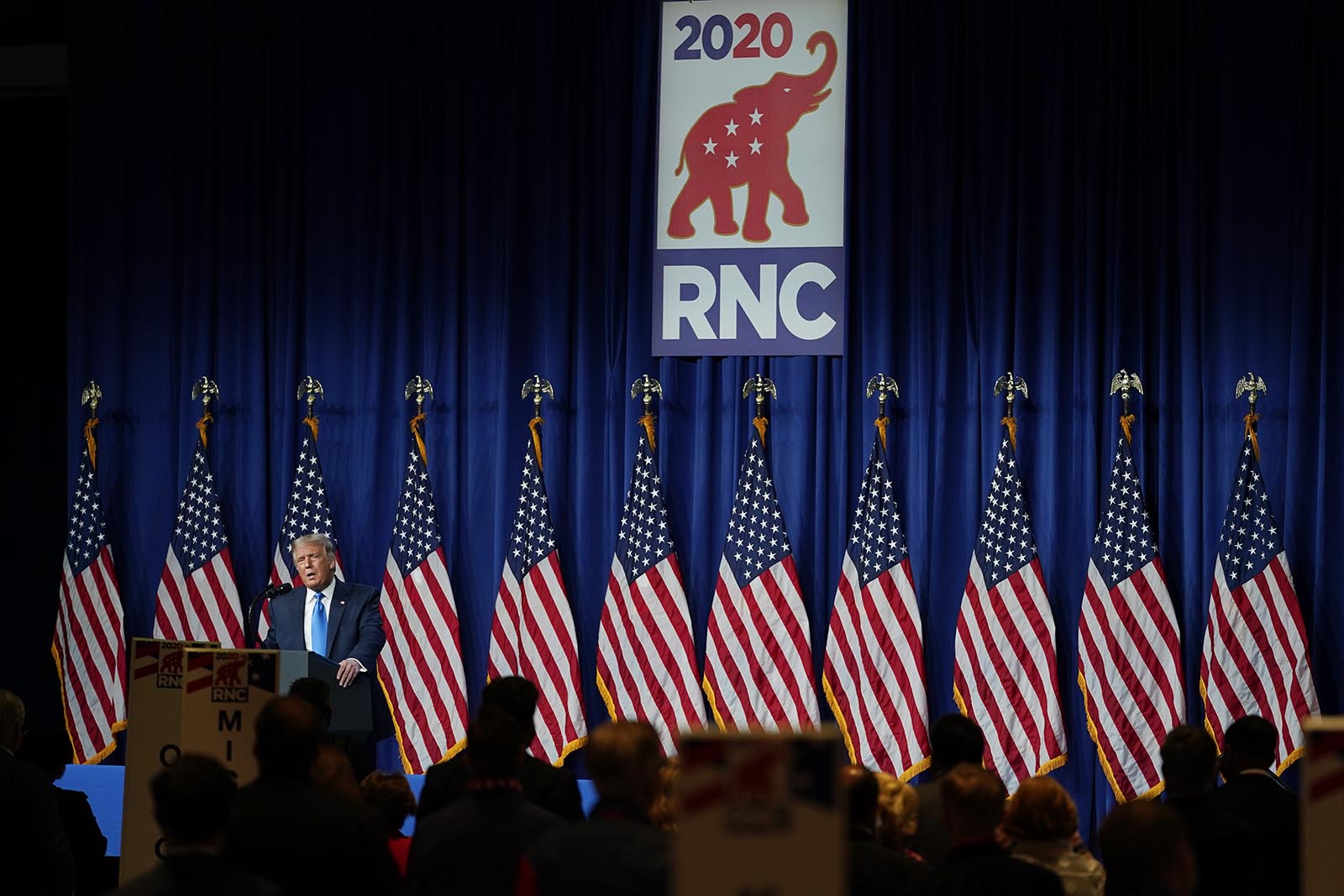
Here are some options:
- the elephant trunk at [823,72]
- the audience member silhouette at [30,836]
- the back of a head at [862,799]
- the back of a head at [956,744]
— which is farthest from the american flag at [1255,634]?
the audience member silhouette at [30,836]

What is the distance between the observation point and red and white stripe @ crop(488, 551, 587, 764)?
9.52 m

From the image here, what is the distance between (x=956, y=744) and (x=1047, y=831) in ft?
3.33

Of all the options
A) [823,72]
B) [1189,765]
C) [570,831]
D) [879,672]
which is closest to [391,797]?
[570,831]

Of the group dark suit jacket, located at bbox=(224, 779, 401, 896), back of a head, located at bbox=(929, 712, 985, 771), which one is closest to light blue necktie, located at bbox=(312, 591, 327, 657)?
back of a head, located at bbox=(929, 712, 985, 771)

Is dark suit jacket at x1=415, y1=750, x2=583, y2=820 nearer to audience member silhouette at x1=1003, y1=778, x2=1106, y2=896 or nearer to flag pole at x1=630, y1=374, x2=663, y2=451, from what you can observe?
audience member silhouette at x1=1003, y1=778, x2=1106, y2=896

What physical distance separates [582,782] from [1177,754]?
19.7 feet

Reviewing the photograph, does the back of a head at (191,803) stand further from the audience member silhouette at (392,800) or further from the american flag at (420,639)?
the american flag at (420,639)

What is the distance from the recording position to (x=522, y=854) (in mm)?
3695

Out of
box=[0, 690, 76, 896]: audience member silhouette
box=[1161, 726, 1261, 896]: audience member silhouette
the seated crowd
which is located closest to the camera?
the seated crowd

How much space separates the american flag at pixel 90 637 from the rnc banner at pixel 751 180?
12.1 feet

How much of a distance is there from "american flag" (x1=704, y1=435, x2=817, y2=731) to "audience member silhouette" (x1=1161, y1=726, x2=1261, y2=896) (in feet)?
16.4

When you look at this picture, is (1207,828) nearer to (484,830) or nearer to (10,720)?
(484,830)

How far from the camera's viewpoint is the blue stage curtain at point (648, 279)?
931 centimetres

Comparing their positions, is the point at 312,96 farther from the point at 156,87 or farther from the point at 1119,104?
the point at 1119,104
